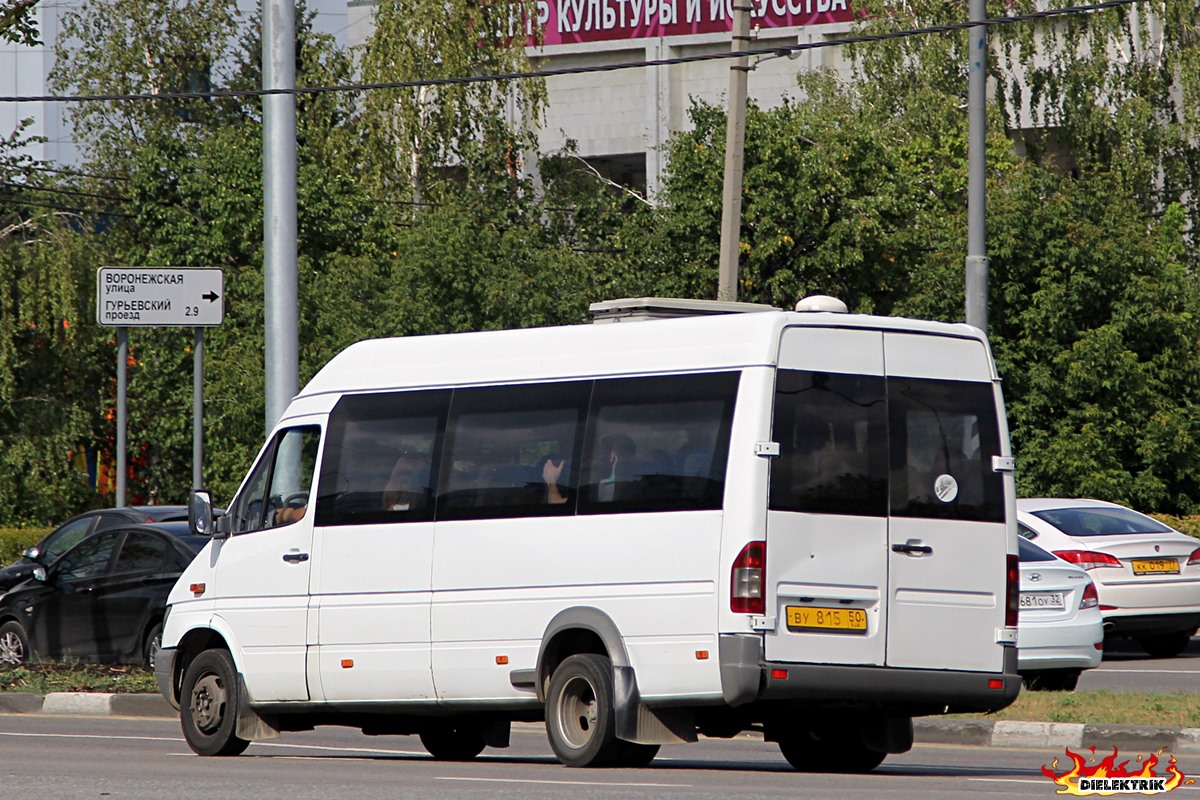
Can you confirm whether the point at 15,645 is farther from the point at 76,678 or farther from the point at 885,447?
the point at 885,447

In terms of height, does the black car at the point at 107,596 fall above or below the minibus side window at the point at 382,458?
below

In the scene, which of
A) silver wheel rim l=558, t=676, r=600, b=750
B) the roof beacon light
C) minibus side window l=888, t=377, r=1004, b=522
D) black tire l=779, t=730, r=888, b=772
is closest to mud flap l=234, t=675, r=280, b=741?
silver wheel rim l=558, t=676, r=600, b=750

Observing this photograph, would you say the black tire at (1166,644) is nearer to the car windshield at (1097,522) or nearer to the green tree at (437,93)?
the car windshield at (1097,522)

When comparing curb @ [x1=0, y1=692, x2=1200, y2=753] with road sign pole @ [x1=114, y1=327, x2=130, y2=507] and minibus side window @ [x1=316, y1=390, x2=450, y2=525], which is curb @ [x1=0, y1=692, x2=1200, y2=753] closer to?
minibus side window @ [x1=316, y1=390, x2=450, y2=525]

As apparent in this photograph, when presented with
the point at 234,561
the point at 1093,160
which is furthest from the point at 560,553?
the point at 1093,160

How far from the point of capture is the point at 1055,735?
47.0 ft

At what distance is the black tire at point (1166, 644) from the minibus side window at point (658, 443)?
1242 cm

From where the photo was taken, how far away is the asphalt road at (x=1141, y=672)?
1864 cm

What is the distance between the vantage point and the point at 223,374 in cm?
3734

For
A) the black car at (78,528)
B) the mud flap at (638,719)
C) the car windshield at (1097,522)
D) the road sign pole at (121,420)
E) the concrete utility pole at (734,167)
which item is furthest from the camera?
the concrete utility pole at (734,167)

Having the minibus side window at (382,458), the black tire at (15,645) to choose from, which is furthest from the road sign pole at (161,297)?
the minibus side window at (382,458)

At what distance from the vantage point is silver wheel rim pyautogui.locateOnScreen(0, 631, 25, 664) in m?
20.3

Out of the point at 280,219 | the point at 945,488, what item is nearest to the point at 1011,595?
the point at 945,488

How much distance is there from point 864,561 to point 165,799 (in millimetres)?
3842
